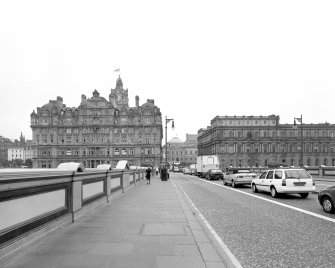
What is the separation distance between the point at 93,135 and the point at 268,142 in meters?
67.0

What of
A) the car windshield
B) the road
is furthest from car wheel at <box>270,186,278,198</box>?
the road

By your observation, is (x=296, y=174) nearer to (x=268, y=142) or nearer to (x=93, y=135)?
(x=93, y=135)

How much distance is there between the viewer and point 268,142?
12638cm

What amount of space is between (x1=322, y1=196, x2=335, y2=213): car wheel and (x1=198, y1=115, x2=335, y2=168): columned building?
378 feet

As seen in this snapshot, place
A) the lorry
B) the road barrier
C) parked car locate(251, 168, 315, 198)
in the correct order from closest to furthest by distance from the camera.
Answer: the road barrier → parked car locate(251, 168, 315, 198) → the lorry

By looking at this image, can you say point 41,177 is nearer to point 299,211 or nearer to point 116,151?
point 299,211

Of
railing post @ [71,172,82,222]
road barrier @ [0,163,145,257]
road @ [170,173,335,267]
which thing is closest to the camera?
road barrier @ [0,163,145,257]

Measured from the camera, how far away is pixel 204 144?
15250 centimetres

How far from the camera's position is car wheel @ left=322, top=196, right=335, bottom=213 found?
36.5 ft

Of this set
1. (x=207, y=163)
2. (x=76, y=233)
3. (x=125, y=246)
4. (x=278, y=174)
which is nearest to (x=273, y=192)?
(x=278, y=174)

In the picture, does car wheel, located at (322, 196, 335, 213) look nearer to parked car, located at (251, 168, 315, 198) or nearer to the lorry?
parked car, located at (251, 168, 315, 198)

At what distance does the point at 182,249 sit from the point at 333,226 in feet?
16.5

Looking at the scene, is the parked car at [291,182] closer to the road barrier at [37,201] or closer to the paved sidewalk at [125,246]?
the paved sidewalk at [125,246]

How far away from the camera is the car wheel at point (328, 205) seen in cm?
1112
